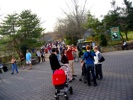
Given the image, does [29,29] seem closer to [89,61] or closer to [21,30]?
[21,30]

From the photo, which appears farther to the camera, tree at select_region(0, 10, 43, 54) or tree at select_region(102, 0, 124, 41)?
tree at select_region(102, 0, 124, 41)

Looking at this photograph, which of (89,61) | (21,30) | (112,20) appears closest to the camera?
(89,61)

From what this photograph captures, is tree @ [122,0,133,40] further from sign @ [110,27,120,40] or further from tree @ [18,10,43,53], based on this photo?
tree @ [18,10,43,53]

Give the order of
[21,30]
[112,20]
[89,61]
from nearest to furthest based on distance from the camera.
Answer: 1. [89,61]
2. [21,30]
3. [112,20]

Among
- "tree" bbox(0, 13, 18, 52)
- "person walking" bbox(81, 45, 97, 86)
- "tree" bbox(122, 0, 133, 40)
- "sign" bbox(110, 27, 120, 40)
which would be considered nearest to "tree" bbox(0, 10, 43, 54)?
"tree" bbox(0, 13, 18, 52)

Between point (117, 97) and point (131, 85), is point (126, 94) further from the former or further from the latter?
point (131, 85)

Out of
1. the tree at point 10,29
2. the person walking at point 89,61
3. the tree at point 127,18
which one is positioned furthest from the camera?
the tree at point 127,18

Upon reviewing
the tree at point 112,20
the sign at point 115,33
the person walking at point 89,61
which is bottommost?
the person walking at point 89,61

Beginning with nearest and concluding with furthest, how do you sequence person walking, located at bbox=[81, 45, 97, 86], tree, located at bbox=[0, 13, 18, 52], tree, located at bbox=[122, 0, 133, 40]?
person walking, located at bbox=[81, 45, 97, 86], tree, located at bbox=[0, 13, 18, 52], tree, located at bbox=[122, 0, 133, 40]

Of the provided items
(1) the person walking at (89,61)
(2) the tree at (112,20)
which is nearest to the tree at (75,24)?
(2) the tree at (112,20)

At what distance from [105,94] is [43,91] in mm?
3125

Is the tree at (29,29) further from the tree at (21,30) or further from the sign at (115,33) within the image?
the sign at (115,33)

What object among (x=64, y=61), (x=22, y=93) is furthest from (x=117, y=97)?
(x=22, y=93)

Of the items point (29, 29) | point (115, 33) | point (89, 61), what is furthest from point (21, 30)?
point (89, 61)
